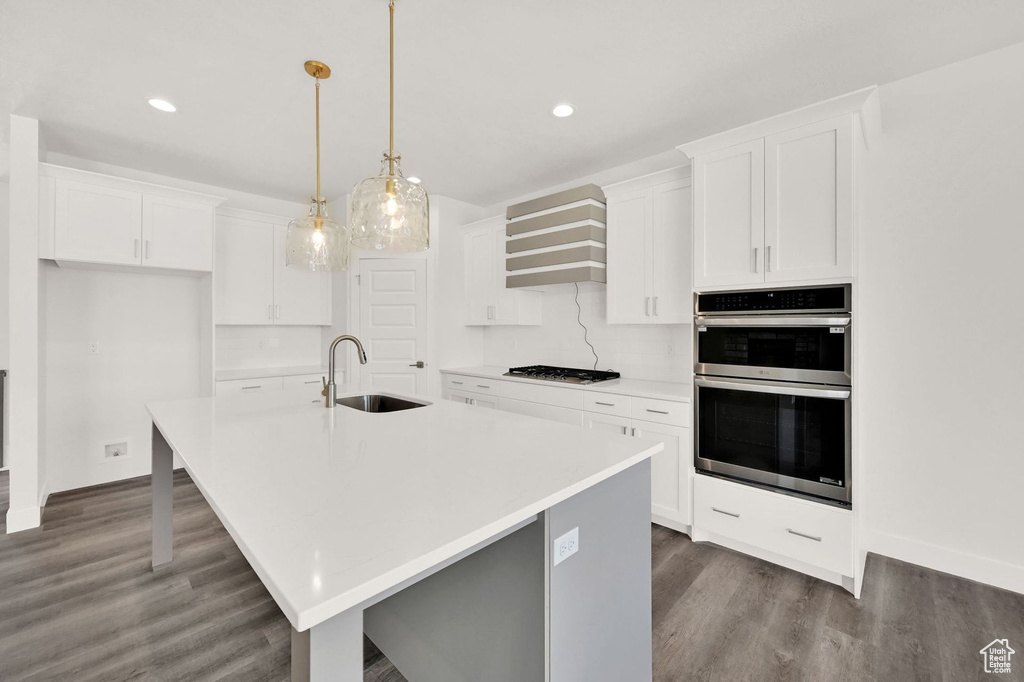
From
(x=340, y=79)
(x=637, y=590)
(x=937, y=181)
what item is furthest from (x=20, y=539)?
(x=937, y=181)

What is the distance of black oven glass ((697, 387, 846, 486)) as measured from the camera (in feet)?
7.45

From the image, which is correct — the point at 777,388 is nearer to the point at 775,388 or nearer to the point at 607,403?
the point at 775,388

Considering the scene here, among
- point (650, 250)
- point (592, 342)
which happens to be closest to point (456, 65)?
point (650, 250)

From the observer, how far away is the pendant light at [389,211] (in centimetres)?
173

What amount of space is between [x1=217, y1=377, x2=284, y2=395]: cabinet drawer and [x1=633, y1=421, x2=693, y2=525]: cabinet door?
10.3ft

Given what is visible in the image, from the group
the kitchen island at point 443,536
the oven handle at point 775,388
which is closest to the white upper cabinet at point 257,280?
the kitchen island at point 443,536

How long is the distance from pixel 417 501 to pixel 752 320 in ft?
7.10

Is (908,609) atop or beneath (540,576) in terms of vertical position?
beneath

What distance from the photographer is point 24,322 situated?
9.41 ft

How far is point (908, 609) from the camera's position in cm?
211

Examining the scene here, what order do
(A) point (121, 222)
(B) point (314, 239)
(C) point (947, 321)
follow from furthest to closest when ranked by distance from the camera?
1. (A) point (121, 222)
2. (C) point (947, 321)
3. (B) point (314, 239)

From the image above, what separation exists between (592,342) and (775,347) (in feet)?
5.32

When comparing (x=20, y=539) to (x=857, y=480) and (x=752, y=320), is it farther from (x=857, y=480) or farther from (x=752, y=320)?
(x=857, y=480)

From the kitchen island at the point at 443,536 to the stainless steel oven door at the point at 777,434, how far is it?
50.7 inches
